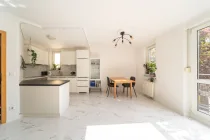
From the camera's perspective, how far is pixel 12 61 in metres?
2.79

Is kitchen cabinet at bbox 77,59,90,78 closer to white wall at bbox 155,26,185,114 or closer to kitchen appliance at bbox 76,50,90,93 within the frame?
kitchen appliance at bbox 76,50,90,93

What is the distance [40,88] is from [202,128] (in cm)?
356

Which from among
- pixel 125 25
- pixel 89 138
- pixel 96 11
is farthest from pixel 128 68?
pixel 89 138

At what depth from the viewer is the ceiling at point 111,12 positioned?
7.51ft

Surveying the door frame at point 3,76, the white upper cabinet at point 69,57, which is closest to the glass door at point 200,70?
the door frame at point 3,76

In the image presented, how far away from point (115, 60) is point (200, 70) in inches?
160

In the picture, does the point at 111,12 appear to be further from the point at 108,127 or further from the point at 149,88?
the point at 149,88

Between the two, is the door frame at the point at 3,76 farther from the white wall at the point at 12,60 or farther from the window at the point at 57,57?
the window at the point at 57,57

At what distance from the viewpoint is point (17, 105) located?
9.50 ft

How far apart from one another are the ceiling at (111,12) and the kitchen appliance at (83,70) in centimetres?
252

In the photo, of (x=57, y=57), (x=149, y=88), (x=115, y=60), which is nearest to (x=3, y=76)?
(x=57, y=57)

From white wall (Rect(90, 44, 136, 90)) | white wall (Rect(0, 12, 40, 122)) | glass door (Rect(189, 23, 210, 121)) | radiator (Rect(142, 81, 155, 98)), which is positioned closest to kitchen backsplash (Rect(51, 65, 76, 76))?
white wall (Rect(90, 44, 136, 90))

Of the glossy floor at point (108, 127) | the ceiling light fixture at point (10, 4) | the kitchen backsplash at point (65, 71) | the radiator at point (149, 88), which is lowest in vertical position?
the glossy floor at point (108, 127)

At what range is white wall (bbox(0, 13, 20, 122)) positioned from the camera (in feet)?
8.84
